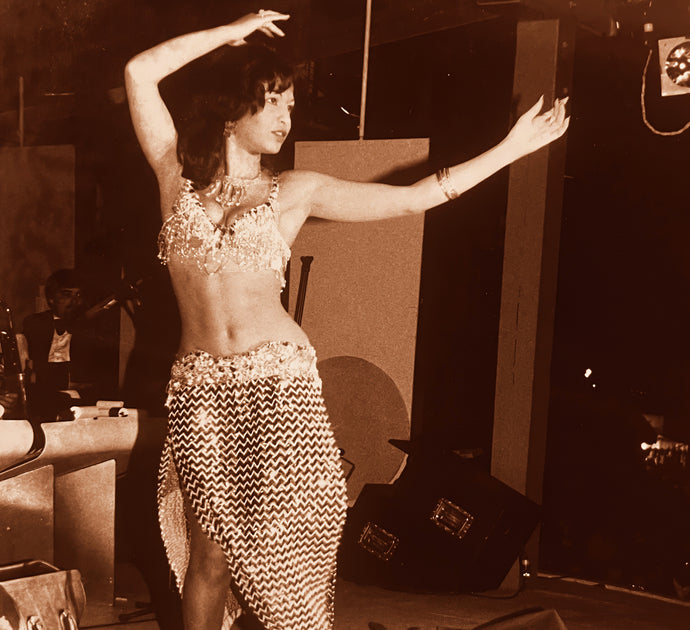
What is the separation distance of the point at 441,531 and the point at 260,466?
1782 millimetres

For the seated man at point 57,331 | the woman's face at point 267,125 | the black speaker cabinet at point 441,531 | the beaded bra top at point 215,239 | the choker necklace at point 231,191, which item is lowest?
the black speaker cabinet at point 441,531

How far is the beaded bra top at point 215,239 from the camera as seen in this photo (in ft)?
7.86

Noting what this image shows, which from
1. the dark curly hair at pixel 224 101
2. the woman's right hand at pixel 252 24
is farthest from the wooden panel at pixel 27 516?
the woman's right hand at pixel 252 24

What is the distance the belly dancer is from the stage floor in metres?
1.17

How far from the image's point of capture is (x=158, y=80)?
7.88 ft

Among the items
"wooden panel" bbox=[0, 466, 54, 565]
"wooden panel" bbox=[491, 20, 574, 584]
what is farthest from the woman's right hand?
"wooden panel" bbox=[491, 20, 574, 584]

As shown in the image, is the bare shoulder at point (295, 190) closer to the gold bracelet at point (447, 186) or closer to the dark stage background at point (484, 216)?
the gold bracelet at point (447, 186)

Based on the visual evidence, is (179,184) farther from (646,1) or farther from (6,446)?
(646,1)

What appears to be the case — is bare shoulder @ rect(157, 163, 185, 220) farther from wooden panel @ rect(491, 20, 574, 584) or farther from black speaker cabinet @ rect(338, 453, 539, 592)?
wooden panel @ rect(491, 20, 574, 584)

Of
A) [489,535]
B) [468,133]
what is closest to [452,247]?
[468,133]

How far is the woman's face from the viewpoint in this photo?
2473 mm

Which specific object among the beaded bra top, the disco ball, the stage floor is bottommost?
the stage floor

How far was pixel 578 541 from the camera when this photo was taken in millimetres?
5535

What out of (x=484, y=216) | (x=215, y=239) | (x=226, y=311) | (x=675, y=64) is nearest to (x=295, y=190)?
(x=215, y=239)
